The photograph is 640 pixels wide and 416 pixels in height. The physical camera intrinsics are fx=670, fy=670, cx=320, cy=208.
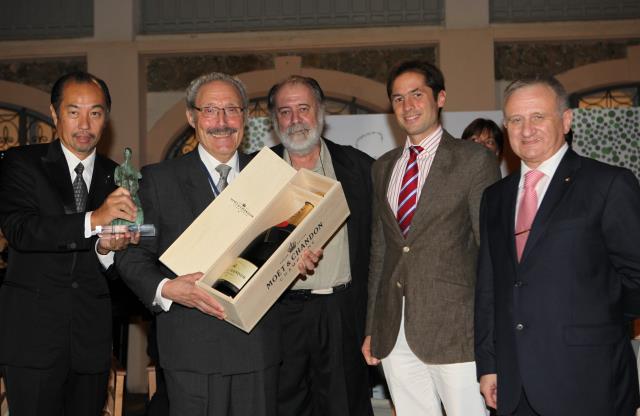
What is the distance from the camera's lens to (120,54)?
7031 mm

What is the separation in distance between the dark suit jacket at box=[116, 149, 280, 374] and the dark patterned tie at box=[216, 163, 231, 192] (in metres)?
0.05

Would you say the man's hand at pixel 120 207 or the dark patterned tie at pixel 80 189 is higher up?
the dark patterned tie at pixel 80 189

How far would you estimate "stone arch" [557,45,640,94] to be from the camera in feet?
22.3

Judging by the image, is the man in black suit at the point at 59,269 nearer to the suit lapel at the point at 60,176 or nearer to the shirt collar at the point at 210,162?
the suit lapel at the point at 60,176

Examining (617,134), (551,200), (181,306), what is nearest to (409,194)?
(551,200)

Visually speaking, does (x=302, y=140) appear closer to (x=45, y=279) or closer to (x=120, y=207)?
(x=120, y=207)

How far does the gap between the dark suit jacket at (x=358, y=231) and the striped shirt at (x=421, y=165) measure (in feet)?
0.65

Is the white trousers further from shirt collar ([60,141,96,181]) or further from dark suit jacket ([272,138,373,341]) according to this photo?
shirt collar ([60,141,96,181])

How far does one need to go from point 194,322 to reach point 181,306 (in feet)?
0.23

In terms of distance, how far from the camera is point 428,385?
8.92 ft

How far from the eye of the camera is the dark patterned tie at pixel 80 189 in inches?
105

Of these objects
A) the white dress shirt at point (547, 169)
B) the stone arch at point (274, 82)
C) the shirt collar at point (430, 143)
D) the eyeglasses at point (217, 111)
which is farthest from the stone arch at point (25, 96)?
the white dress shirt at point (547, 169)

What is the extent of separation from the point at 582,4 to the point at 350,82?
8.28 ft

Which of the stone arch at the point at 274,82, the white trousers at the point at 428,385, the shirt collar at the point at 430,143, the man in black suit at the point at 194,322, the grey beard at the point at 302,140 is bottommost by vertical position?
the white trousers at the point at 428,385
